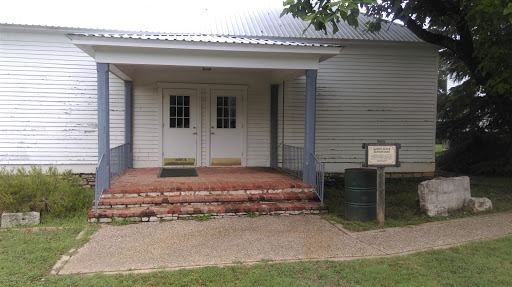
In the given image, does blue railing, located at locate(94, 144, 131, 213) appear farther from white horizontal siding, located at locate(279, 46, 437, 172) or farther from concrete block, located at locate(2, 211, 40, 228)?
white horizontal siding, located at locate(279, 46, 437, 172)

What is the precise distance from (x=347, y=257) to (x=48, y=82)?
7.89 meters

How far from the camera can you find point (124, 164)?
363 inches

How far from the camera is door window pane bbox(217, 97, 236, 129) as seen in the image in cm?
1027

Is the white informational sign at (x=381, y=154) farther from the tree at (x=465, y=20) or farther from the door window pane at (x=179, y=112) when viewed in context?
the door window pane at (x=179, y=112)

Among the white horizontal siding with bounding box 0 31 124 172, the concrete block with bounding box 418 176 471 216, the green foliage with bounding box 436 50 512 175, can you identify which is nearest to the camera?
the concrete block with bounding box 418 176 471 216

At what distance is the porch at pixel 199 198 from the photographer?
663 centimetres

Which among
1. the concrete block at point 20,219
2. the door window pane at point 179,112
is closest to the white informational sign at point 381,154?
the door window pane at point 179,112

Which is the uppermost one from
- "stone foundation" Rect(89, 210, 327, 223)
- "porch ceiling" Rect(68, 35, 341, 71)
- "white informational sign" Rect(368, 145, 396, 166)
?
"porch ceiling" Rect(68, 35, 341, 71)

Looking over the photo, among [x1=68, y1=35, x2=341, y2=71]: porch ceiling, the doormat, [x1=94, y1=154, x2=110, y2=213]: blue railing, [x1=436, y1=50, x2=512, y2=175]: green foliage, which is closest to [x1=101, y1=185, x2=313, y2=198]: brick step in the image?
[x1=94, y1=154, x2=110, y2=213]: blue railing

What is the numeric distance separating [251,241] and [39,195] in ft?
12.3

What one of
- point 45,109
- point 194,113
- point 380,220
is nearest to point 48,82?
point 45,109

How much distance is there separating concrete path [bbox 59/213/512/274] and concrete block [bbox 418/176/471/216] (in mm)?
392

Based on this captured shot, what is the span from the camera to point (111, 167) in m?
7.56

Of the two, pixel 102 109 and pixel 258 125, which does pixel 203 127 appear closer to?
pixel 258 125
